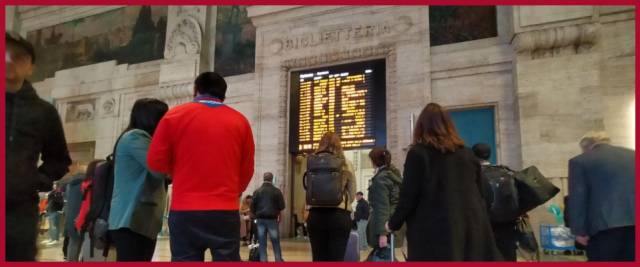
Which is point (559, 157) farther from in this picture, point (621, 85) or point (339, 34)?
point (339, 34)

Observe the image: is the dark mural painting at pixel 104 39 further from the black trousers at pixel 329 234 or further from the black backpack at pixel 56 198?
the black trousers at pixel 329 234

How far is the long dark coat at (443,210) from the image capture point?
2273mm

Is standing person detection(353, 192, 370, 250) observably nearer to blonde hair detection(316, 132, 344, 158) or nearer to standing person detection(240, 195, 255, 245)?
standing person detection(240, 195, 255, 245)

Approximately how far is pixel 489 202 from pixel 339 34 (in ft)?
23.8

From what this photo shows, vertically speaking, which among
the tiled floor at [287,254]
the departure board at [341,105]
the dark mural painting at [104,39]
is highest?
the dark mural painting at [104,39]

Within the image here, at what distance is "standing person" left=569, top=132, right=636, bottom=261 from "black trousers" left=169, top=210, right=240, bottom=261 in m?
2.21

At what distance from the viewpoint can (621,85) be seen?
794 cm

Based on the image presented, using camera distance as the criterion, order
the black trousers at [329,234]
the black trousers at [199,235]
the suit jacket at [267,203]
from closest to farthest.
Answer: the black trousers at [199,235] → the black trousers at [329,234] → the suit jacket at [267,203]

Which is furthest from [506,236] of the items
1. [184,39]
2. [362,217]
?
[184,39]

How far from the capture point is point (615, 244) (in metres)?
2.69

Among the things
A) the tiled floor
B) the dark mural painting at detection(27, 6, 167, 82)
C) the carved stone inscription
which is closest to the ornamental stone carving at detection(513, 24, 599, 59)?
the carved stone inscription

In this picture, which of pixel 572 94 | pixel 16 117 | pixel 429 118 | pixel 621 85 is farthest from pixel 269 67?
pixel 16 117

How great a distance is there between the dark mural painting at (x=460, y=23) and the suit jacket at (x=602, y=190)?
681cm

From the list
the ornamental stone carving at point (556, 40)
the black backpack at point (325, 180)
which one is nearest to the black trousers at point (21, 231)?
the black backpack at point (325, 180)
